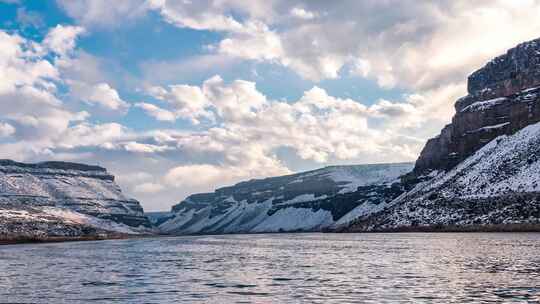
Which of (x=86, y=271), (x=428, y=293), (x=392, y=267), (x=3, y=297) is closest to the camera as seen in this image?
(x=428, y=293)

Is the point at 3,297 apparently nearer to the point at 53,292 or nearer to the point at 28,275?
the point at 53,292

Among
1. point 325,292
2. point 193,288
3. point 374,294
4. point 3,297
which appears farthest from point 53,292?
point 374,294

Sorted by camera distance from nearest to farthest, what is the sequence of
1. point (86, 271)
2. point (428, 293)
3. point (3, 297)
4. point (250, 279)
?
1. point (428, 293)
2. point (3, 297)
3. point (250, 279)
4. point (86, 271)

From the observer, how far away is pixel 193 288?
174ft

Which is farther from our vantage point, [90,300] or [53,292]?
[53,292]

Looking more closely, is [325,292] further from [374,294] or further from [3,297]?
[3,297]

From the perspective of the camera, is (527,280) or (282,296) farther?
(527,280)

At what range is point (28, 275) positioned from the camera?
71188mm

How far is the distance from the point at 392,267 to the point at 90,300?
38.2m

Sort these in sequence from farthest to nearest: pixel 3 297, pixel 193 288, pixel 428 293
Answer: pixel 193 288 < pixel 3 297 < pixel 428 293

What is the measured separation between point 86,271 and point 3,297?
→ 28.3 meters

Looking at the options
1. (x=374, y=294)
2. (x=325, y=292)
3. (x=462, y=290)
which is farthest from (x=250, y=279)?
(x=462, y=290)

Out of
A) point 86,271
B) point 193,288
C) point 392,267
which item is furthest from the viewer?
point 86,271

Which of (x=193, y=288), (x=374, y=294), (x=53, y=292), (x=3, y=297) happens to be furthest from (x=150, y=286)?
(x=374, y=294)
